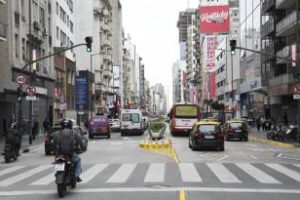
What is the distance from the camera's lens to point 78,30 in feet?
398

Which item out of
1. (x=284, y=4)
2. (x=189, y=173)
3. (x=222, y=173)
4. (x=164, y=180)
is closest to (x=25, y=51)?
(x=284, y=4)

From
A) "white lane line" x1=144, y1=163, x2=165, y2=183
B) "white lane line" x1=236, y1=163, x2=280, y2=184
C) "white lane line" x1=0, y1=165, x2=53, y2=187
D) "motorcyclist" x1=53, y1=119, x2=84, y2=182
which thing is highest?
"motorcyclist" x1=53, y1=119, x2=84, y2=182

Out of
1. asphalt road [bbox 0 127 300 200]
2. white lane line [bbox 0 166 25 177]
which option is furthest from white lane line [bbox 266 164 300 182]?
white lane line [bbox 0 166 25 177]

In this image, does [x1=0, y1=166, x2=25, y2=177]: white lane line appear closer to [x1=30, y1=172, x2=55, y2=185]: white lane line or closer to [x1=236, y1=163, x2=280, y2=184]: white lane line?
[x1=30, y1=172, x2=55, y2=185]: white lane line

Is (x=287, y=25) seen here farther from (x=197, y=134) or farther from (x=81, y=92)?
(x=81, y=92)

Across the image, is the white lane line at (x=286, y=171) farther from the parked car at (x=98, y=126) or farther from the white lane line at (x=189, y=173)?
the parked car at (x=98, y=126)

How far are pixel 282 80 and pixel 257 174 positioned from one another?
43.3 m

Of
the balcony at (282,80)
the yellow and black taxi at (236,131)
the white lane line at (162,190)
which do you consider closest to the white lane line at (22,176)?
the white lane line at (162,190)

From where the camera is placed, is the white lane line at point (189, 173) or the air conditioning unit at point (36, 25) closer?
the white lane line at point (189, 173)

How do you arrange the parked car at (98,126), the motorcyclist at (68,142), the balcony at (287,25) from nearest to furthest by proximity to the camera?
the motorcyclist at (68,142)
the parked car at (98,126)
the balcony at (287,25)

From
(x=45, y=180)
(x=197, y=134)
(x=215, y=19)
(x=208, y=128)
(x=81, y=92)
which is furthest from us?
(x=215, y=19)

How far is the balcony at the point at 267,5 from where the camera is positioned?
67.1m

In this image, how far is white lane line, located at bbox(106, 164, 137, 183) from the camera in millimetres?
18472

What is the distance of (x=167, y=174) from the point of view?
20219 mm
